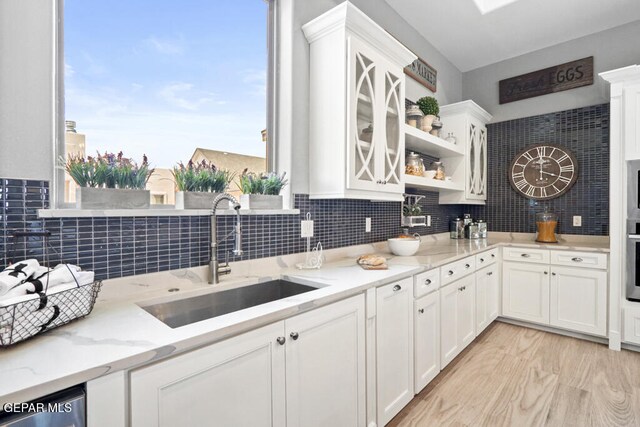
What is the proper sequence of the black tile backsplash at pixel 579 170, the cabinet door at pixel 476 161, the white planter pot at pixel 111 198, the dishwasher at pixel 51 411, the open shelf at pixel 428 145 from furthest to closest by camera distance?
the cabinet door at pixel 476 161
the black tile backsplash at pixel 579 170
the open shelf at pixel 428 145
the white planter pot at pixel 111 198
the dishwasher at pixel 51 411

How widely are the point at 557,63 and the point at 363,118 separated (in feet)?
9.49

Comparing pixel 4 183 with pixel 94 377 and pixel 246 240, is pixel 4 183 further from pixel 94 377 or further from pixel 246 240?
pixel 246 240

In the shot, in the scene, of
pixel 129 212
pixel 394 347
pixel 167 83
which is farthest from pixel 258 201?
pixel 394 347

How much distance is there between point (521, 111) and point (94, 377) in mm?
4397

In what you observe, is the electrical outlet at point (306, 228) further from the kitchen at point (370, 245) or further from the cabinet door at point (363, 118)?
the cabinet door at point (363, 118)

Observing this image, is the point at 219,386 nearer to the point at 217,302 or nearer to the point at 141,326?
the point at 141,326

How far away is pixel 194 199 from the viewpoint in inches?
61.2

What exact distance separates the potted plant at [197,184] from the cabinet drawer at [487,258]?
7.55 ft

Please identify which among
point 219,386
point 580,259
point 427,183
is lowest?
point 219,386

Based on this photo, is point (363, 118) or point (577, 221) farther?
point (577, 221)

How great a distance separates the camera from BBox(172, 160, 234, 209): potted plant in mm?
1547

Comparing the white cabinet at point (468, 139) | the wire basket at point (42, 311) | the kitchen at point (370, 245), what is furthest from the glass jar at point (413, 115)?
the wire basket at point (42, 311)

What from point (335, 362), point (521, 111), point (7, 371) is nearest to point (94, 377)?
point (7, 371)

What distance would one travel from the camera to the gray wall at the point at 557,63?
3.14 metres
